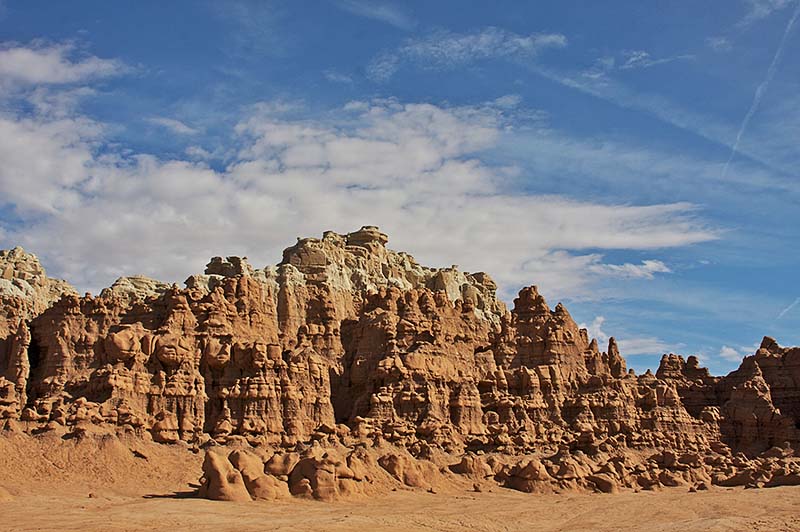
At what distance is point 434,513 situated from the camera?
59.4 m

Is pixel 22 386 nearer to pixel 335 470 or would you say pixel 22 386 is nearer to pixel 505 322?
pixel 335 470

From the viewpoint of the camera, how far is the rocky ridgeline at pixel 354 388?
71.6 m

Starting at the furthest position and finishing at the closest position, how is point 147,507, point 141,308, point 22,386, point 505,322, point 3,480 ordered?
point 505,322 → point 141,308 → point 22,386 → point 3,480 → point 147,507

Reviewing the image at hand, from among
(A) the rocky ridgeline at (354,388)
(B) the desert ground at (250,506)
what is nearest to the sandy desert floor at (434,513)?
(B) the desert ground at (250,506)

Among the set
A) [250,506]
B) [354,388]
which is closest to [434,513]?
[250,506]

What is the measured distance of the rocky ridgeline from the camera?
2820 inches

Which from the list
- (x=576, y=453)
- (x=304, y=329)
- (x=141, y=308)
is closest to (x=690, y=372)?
(x=576, y=453)

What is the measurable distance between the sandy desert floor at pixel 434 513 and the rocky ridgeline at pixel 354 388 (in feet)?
10.3

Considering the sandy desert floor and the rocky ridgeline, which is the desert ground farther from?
the rocky ridgeline

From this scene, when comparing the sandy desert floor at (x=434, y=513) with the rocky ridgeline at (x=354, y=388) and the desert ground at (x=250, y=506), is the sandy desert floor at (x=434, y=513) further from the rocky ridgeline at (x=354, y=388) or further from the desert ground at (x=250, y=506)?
the rocky ridgeline at (x=354, y=388)

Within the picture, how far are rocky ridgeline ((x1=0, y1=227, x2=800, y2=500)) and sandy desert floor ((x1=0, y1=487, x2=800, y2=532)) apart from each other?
315 centimetres

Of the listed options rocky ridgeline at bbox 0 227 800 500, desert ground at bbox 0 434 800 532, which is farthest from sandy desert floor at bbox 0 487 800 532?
rocky ridgeline at bbox 0 227 800 500

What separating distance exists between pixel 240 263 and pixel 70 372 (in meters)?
23.9

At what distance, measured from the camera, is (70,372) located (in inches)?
3002
